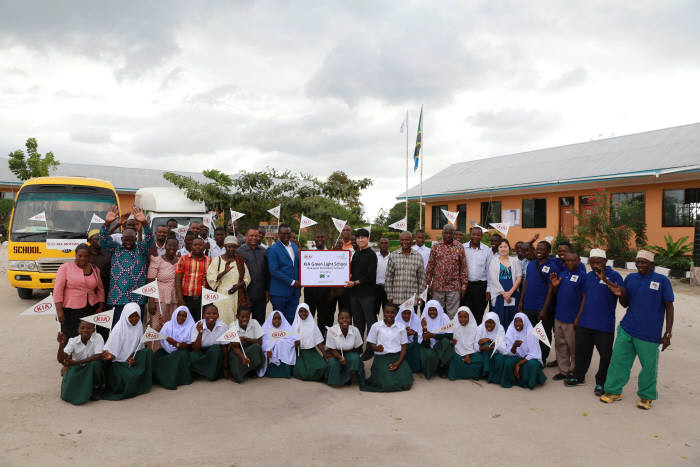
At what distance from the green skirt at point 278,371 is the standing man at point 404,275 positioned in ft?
5.69

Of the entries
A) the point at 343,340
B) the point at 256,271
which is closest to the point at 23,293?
the point at 256,271

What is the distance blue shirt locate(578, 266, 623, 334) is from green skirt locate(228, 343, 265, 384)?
Answer: 12.6 ft

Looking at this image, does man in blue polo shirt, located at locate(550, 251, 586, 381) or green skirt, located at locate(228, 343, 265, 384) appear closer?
green skirt, located at locate(228, 343, 265, 384)

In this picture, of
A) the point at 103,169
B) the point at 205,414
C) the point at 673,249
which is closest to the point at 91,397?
the point at 205,414

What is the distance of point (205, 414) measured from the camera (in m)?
4.78

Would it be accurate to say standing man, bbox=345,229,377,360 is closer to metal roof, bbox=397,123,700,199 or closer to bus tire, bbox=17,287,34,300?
bus tire, bbox=17,287,34,300

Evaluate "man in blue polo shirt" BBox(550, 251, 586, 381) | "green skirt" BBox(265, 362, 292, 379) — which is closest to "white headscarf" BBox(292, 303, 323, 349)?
"green skirt" BBox(265, 362, 292, 379)

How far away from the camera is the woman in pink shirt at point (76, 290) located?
5.47 meters

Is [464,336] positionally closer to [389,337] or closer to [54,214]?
[389,337]

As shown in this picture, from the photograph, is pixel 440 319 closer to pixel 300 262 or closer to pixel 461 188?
pixel 300 262

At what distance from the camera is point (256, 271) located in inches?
259

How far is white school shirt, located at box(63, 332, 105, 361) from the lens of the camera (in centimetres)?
494

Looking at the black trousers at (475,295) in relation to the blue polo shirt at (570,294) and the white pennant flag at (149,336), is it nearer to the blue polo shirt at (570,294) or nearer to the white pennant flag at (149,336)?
the blue polo shirt at (570,294)

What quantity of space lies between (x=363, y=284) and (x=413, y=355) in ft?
3.90
